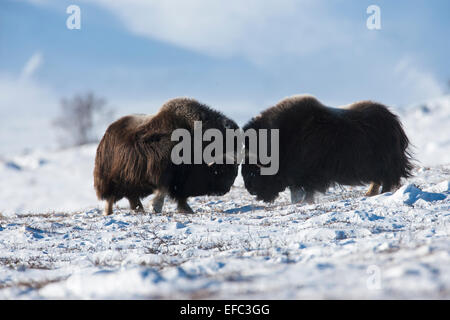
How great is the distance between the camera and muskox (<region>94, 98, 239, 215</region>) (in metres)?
6.77

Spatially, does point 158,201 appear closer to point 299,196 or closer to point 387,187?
point 299,196

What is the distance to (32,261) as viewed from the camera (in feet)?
13.7

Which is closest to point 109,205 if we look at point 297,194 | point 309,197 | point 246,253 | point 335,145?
point 297,194

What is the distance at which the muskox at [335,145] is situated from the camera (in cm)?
679

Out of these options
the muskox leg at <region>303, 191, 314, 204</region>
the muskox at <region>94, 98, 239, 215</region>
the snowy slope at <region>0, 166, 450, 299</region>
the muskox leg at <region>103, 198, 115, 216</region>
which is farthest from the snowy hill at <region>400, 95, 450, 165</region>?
the snowy slope at <region>0, 166, 450, 299</region>

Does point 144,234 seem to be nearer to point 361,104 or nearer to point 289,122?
point 289,122

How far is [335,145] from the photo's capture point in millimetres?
6770

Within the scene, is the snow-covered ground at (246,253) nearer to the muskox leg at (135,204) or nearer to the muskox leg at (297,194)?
the muskox leg at (297,194)

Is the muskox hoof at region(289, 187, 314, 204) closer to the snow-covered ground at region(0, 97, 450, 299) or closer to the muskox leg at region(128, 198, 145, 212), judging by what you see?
the snow-covered ground at region(0, 97, 450, 299)

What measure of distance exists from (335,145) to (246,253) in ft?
→ 11.7

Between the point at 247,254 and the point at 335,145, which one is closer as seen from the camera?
the point at 247,254

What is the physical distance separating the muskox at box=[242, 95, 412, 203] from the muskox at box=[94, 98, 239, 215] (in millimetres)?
741
